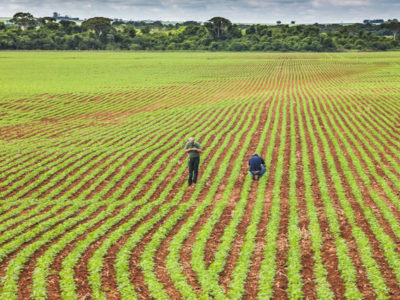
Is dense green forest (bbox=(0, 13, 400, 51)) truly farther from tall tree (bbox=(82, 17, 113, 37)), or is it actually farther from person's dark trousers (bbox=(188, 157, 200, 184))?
person's dark trousers (bbox=(188, 157, 200, 184))

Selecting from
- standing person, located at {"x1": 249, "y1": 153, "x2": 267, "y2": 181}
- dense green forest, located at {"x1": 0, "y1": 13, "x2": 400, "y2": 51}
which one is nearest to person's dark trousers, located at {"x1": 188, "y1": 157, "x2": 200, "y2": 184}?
standing person, located at {"x1": 249, "y1": 153, "x2": 267, "y2": 181}

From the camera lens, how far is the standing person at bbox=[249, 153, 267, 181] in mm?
16094

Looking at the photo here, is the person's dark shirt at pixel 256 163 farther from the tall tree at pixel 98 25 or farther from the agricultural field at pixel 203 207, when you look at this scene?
the tall tree at pixel 98 25

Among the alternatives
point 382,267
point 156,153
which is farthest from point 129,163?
point 382,267

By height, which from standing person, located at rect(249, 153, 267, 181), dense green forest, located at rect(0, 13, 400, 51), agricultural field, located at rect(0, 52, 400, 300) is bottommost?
agricultural field, located at rect(0, 52, 400, 300)

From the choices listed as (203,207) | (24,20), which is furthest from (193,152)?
(24,20)

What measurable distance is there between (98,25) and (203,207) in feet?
565

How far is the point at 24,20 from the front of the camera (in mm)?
185500

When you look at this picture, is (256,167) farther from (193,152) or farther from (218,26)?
(218,26)

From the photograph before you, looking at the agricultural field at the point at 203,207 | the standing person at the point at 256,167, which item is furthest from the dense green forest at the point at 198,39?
the standing person at the point at 256,167

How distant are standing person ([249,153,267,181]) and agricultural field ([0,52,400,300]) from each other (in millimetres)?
565

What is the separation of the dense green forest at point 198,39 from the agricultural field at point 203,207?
130m

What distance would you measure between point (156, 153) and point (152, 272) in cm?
1252

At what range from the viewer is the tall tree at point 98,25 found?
166000 mm
